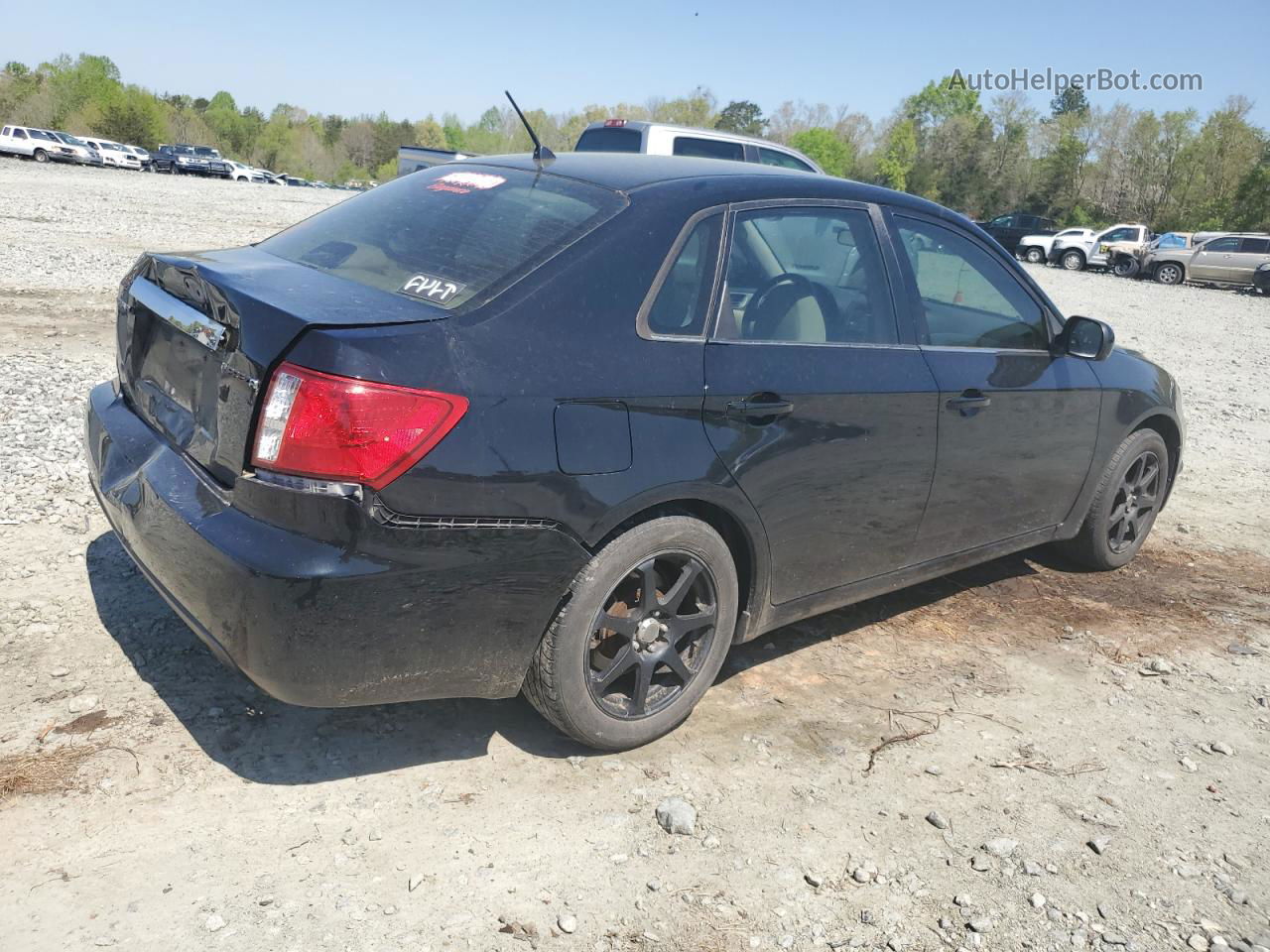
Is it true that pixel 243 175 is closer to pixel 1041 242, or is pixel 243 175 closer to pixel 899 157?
pixel 1041 242

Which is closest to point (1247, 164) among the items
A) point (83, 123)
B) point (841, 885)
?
point (841, 885)

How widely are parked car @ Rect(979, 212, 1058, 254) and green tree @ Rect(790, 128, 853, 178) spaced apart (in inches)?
2377

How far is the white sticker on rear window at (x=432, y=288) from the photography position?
282 centimetres

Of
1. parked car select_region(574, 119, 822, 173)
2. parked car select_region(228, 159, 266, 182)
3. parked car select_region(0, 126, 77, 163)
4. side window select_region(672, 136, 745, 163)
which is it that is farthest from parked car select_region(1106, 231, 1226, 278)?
parked car select_region(0, 126, 77, 163)

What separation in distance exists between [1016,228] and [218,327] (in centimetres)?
4370

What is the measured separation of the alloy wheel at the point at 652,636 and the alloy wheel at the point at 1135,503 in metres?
2.71

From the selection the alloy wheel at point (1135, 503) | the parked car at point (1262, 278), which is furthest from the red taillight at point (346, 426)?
the parked car at point (1262, 278)

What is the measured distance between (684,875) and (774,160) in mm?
10315

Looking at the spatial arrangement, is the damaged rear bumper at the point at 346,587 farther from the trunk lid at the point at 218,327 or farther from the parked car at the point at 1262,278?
the parked car at the point at 1262,278

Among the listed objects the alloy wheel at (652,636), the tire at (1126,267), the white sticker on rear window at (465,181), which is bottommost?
the alloy wheel at (652,636)

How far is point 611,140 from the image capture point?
11.6 meters

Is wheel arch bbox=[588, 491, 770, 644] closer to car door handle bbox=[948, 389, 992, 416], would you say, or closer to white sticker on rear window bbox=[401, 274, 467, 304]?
white sticker on rear window bbox=[401, 274, 467, 304]

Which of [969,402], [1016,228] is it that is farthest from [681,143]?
[1016,228]

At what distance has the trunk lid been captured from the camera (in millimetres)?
2605
